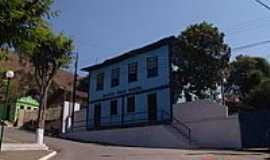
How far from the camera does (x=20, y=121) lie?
51.5 meters

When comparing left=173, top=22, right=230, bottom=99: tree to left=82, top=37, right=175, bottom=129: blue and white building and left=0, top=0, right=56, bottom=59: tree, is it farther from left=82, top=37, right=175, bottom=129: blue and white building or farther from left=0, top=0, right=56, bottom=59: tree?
left=0, top=0, right=56, bottom=59: tree

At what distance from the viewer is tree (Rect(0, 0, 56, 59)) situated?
329 inches

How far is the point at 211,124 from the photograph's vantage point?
27438 millimetres

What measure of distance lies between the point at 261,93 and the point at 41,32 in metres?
23.1

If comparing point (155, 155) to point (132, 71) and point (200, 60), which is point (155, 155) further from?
point (132, 71)

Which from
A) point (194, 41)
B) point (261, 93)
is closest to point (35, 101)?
point (194, 41)

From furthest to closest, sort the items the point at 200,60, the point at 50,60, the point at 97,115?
the point at 97,115
the point at 200,60
the point at 50,60

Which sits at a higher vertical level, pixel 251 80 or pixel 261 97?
pixel 251 80

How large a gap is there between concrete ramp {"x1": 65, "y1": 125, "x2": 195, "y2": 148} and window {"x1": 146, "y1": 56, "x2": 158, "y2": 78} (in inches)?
197

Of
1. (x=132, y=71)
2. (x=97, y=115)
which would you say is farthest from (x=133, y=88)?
(x=97, y=115)

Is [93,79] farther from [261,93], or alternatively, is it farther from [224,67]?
[261,93]

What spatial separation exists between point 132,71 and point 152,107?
4538 millimetres

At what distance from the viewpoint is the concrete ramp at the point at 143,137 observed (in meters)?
28.3

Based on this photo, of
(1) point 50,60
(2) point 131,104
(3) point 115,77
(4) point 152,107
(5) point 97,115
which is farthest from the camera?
(5) point 97,115
